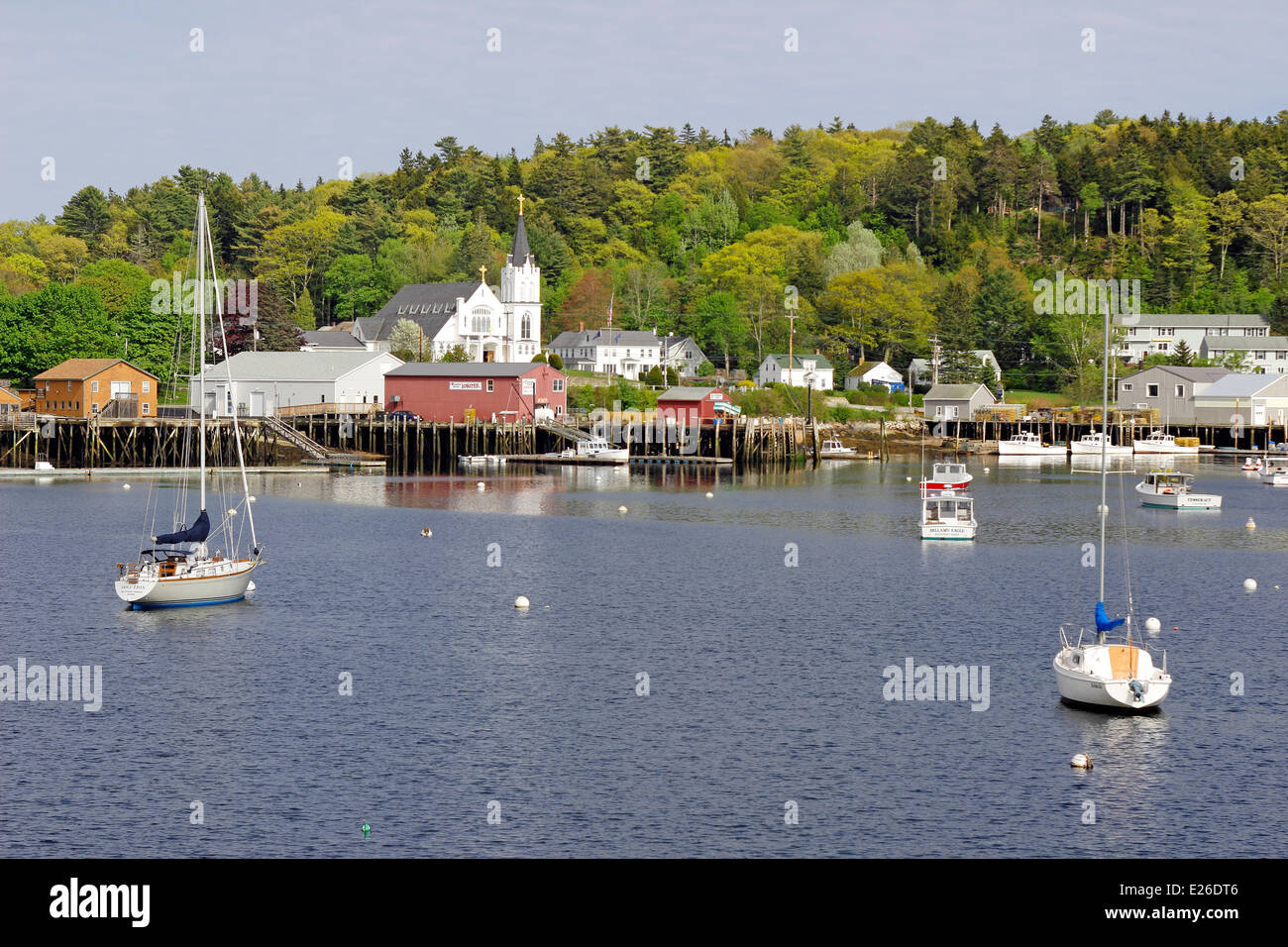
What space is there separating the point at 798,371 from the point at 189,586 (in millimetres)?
109393

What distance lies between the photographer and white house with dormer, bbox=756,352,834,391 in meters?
150

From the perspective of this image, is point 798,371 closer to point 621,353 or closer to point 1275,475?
point 621,353

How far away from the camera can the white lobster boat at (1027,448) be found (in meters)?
136

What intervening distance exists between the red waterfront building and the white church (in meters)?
26.8

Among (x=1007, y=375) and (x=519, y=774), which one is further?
(x=1007, y=375)

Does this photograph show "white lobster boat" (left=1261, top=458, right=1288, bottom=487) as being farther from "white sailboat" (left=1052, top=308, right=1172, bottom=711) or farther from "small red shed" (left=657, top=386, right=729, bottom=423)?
"white sailboat" (left=1052, top=308, right=1172, bottom=711)

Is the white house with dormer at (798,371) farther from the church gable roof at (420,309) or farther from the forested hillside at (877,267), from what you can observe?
the church gable roof at (420,309)

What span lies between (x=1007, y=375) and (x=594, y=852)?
145413mm

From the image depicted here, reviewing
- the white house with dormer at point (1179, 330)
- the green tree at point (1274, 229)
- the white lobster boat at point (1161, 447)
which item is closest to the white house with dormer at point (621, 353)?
the white lobster boat at point (1161, 447)

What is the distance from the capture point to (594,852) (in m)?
25.4

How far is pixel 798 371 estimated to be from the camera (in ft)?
494

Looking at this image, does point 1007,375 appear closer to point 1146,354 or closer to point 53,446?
point 1146,354

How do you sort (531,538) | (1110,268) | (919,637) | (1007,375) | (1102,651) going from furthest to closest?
(1110,268)
(1007,375)
(531,538)
(919,637)
(1102,651)
